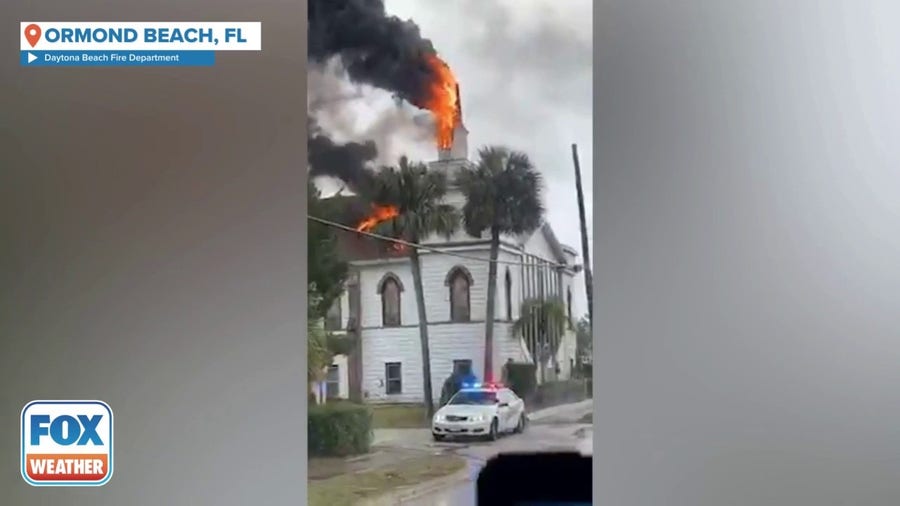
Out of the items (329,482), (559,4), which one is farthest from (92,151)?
(559,4)

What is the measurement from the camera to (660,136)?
86 centimetres

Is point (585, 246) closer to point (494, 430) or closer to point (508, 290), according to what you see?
point (508, 290)

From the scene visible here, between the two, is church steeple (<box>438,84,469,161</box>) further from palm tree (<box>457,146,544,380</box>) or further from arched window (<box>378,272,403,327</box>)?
arched window (<box>378,272,403,327</box>)

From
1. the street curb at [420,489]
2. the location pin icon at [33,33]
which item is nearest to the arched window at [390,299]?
the street curb at [420,489]

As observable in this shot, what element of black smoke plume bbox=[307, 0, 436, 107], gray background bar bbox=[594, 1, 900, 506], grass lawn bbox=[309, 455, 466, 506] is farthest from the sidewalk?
black smoke plume bbox=[307, 0, 436, 107]

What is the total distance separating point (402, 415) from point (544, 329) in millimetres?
207

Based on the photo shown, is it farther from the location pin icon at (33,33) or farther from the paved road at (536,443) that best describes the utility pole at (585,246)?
the location pin icon at (33,33)

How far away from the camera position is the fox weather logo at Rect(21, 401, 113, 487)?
85 centimetres

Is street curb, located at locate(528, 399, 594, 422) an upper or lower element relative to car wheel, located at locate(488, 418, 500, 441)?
upper

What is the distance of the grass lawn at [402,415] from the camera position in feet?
2.76

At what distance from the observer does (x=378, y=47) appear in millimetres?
Answer: 854

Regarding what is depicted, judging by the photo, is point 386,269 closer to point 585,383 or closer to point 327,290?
point 327,290

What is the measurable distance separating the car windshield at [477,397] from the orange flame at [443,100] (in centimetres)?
31

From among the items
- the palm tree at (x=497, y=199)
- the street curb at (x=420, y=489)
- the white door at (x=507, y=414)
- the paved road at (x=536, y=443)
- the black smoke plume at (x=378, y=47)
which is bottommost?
the street curb at (x=420, y=489)
